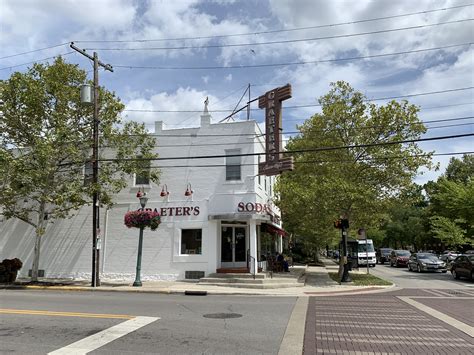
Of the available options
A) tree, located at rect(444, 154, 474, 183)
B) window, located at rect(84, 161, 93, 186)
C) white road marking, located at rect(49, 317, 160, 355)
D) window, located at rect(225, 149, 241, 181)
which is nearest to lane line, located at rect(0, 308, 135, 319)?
white road marking, located at rect(49, 317, 160, 355)

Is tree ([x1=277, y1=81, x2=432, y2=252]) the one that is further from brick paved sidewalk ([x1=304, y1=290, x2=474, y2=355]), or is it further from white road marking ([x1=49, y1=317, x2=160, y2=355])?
white road marking ([x1=49, y1=317, x2=160, y2=355])

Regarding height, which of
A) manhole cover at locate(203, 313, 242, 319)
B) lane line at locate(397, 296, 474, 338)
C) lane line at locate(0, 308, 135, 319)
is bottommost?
lane line at locate(397, 296, 474, 338)

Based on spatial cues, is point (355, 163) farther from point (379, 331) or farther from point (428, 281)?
point (379, 331)

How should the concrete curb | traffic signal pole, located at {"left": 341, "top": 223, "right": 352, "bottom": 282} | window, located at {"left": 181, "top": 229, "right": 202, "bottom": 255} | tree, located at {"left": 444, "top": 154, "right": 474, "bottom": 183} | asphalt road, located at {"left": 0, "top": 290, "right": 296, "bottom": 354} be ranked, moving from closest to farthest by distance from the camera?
asphalt road, located at {"left": 0, "top": 290, "right": 296, "bottom": 354}, the concrete curb, traffic signal pole, located at {"left": 341, "top": 223, "right": 352, "bottom": 282}, window, located at {"left": 181, "top": 229, "right": 202, "bottom": 255}, tree, located at {"left": 444, "top": 154, "right": 474, "bottom": 183}

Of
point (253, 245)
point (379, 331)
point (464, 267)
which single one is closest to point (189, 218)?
point (253, 245)

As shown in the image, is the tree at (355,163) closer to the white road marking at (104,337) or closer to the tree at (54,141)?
the tree at (54,141)

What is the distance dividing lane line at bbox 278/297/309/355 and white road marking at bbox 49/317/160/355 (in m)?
3.10

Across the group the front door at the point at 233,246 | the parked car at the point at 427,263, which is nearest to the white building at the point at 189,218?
the front door at the point at 233,246

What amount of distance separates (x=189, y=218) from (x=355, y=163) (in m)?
9.11

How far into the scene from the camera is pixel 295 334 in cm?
871

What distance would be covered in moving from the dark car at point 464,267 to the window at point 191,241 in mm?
14872

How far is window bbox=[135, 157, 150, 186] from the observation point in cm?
2172

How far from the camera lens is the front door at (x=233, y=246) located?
22.5 metres

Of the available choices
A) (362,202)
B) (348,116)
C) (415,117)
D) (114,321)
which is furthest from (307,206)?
(114,321)
